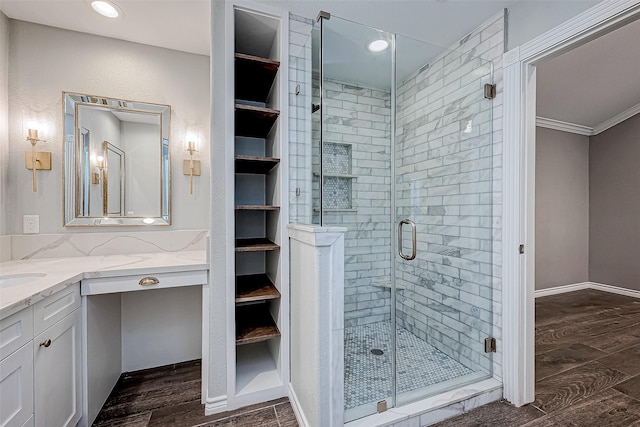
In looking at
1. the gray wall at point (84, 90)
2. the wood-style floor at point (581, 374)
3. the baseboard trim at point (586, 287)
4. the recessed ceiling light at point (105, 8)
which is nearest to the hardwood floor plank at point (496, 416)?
the wood-style floor at point (581, 374)

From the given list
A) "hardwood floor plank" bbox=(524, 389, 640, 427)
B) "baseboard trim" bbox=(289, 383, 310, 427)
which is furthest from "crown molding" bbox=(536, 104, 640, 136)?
"baseboard trim" bbox=(289, 383, 310, 427)

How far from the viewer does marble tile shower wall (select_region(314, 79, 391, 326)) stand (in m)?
2.06

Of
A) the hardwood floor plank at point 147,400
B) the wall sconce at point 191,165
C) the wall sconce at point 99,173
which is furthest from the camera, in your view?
the wall sconce at point 191,165

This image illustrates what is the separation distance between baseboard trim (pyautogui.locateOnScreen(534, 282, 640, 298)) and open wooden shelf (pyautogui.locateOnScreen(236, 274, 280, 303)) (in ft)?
12.7

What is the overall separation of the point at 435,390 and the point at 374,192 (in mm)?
1354

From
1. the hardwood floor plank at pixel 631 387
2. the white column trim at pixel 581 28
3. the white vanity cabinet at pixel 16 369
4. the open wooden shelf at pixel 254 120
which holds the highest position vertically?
the white column trim at pixel 581 28

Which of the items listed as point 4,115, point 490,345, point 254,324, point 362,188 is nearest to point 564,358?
point 490,345

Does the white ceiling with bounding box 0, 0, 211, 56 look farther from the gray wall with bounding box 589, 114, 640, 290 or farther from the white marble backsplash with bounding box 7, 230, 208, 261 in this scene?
the gray wall with bounding box 589, 114, 640, 290

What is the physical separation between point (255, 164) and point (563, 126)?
463 cm

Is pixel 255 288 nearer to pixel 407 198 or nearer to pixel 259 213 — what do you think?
pixel 259 213

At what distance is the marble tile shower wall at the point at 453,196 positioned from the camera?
6.32ft

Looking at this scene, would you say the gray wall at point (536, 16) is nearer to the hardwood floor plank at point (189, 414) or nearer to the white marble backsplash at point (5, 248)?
the hardwood floor plank at point (189, 414)

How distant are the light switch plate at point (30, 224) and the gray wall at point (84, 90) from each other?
2 centimetres

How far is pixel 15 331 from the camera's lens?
1.09 m
